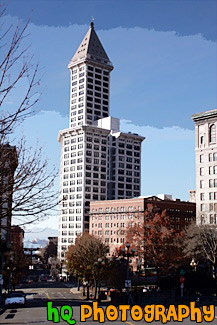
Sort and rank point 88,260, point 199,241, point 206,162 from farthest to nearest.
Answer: point 206,162
point 199,241
point 88,260

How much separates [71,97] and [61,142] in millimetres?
18699

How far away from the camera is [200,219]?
3804 inches

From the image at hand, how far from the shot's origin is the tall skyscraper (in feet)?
516

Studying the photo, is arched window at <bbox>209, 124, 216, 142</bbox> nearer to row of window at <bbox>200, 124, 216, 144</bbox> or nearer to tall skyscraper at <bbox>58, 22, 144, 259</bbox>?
row of window at <bbox>200, 124, 216, 144</bbox>

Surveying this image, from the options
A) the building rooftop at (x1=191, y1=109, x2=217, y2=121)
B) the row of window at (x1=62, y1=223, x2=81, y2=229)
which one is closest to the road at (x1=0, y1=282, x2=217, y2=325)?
the building rooftop at (x1=191, y1=109, x2=217, y2=121)

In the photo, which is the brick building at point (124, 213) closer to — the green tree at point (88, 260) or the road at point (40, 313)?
the green tree at point (88, 260)

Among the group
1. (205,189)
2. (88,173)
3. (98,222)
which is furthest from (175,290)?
(88,173)

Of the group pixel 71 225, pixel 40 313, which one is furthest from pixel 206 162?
pixel 40 313

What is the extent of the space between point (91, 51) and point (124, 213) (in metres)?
75.2

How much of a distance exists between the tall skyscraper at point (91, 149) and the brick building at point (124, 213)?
13462 mm

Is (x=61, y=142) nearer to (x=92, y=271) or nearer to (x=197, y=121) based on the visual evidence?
(x=197, y=121)

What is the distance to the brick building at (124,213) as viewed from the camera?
120 m

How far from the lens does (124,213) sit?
130 m

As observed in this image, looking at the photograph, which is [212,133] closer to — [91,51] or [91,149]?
[91,149]
